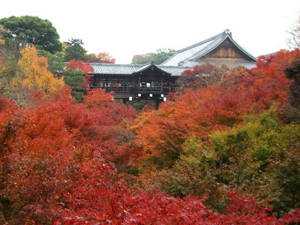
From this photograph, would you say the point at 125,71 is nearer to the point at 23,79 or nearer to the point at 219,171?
the point at 23,79

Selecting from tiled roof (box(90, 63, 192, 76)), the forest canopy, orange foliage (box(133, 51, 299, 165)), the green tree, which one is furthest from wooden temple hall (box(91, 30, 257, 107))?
orange foliage (box(133, 51, 299, 165))

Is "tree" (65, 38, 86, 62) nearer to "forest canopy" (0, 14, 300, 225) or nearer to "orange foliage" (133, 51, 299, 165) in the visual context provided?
"forest canopy" (0, 14, 300, 225)

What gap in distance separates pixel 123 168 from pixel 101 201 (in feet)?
33.3

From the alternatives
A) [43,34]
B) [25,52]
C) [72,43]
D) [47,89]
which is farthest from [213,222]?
[72,43]

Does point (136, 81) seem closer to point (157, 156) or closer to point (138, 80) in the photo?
point (138, 80)

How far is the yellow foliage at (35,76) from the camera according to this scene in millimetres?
23141

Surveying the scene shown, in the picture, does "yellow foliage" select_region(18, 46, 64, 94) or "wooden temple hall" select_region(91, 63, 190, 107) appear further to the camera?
"wooden temple hall" select_region(91, 63, 190, 107)

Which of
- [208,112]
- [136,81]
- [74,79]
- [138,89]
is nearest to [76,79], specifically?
[74,79]

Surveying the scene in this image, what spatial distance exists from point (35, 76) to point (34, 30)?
489 inches

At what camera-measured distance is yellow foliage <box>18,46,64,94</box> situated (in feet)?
75.9

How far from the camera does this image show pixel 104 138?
1759 centimetres

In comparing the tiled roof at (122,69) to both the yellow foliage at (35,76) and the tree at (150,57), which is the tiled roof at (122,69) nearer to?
the yellow foliage at (35,76)

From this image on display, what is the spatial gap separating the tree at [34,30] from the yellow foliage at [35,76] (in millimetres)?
10412

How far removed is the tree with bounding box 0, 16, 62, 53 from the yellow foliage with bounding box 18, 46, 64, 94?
1041 cm
